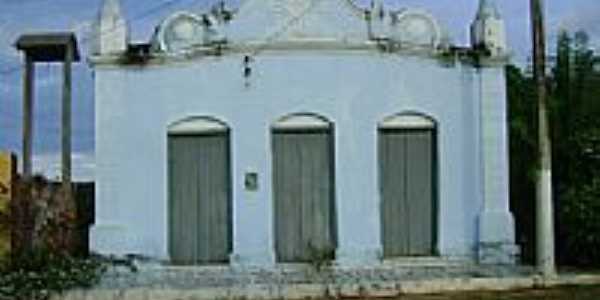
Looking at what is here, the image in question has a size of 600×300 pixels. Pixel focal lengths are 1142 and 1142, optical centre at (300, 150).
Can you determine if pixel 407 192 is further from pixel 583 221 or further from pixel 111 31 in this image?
pixel 111 31

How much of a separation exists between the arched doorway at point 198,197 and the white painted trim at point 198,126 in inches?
2.4

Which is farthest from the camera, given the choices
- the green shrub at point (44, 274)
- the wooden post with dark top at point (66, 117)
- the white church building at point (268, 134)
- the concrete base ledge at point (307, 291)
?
the wooden post with dark top at point (66, 117)

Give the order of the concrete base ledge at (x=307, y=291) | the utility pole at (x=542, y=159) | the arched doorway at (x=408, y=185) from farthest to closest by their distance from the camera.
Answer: the arched doorway at (x=408, y=185), the utility pole at (x=542, y=159), the concrete base ledge at (x=307, y=291)

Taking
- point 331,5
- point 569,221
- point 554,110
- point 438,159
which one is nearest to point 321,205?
point 438,159

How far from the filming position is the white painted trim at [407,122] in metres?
21.1

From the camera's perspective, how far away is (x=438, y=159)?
2130 cm

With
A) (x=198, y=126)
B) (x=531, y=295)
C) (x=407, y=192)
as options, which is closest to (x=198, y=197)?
(x=198, y=126)

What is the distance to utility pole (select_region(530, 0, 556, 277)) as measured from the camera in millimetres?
19469

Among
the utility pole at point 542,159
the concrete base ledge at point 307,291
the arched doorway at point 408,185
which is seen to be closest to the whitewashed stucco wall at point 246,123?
the arched doorway at point 408,185

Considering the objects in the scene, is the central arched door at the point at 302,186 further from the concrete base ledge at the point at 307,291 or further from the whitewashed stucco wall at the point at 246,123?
the concrete base ledge at the point at 307,291

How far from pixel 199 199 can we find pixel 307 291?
4.04 meters

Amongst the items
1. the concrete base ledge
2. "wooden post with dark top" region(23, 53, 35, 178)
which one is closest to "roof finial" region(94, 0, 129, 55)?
"wooden post with dark top" region(23, 53, 35, 178)

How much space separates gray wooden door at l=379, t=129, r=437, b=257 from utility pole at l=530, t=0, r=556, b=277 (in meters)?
2.42

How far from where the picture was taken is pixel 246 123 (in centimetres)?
2073
